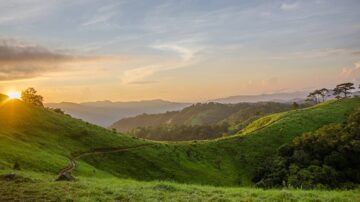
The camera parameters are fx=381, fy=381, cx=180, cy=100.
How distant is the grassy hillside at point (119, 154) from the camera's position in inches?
2532

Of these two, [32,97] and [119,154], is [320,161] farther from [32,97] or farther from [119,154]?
[32,97]

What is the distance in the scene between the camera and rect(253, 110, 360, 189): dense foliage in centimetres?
7612

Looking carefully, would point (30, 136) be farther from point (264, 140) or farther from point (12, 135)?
point (264, 140)

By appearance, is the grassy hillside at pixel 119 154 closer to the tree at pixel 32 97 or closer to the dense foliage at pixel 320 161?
the dense foliage at pixel 320 161

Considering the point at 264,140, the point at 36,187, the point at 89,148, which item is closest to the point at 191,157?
the point at 89,148

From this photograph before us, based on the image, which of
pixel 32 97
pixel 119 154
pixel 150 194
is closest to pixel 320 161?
pixel 119 154

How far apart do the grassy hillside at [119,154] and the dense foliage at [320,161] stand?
874cm

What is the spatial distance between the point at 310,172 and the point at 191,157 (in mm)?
33031

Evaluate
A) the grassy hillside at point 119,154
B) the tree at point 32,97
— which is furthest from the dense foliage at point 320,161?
the tree at point 32,97

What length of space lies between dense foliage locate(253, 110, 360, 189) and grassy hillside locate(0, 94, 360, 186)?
8.74 metres

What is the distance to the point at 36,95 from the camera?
15938 centimetres

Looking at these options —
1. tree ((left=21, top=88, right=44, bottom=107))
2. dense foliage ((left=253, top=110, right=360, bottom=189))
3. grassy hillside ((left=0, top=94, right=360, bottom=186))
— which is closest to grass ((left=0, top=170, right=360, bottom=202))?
grassy hillside ((left=0, top=94, right=360, bottom=186))

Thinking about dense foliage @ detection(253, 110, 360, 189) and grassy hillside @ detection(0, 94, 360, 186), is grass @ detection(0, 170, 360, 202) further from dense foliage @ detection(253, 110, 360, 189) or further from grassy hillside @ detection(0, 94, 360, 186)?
dense foliage @ detection(253, 110, 360, 189)

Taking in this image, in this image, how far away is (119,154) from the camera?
8688cm
